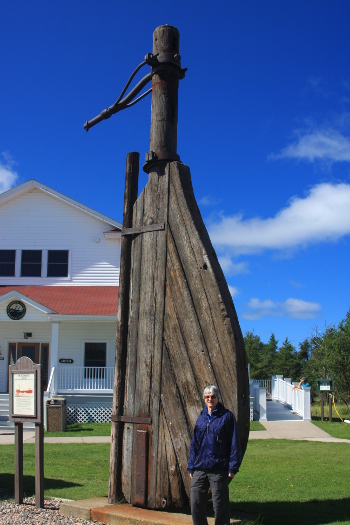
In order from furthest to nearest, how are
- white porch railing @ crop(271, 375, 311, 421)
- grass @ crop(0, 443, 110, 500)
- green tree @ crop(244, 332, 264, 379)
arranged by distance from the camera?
green tree @ crop(244, 332, 264, 379)
white porch railing @ crop(271, 375, 311, 421)
grass @ crop(0, 443, 110, 500)

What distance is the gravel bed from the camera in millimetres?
5884

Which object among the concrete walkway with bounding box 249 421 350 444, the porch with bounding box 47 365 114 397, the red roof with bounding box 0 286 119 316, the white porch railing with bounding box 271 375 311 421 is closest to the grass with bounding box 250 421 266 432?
the concrete walkway with bounding box 249 421 350 444

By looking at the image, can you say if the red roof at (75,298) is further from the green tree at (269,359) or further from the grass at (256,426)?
the green tree at (269,359)

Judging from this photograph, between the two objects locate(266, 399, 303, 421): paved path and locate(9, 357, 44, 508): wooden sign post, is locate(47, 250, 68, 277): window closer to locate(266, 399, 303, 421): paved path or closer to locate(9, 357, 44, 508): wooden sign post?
locate(266, 399, 303, 421): paved path

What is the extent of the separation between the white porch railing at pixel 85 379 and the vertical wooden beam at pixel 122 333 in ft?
49.6

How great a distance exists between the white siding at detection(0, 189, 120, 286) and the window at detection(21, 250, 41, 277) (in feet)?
0.61

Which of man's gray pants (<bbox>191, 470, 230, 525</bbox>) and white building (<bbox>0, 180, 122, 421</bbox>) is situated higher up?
white building (<bbox>0, 180, 122, 421</bbox>)

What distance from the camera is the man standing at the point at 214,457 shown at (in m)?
4.96

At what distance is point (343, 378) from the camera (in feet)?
85.6

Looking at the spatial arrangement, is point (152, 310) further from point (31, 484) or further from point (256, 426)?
point (256, 426)

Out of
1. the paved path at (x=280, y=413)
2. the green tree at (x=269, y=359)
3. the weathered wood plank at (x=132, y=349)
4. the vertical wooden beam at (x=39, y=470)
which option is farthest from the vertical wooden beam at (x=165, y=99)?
the green tree at (x=269, y=359)

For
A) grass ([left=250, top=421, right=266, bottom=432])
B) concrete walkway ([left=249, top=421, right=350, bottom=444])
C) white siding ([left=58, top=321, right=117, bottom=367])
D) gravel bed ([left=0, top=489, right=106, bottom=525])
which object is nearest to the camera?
gravel bed ([left=0, top=489, right=106, bottom=525])

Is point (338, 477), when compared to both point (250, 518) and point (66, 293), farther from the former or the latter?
point (66, 293)

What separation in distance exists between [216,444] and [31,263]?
67.2 ft
